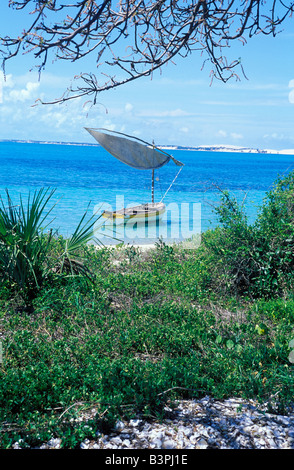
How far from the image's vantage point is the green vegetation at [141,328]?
11.6 ft

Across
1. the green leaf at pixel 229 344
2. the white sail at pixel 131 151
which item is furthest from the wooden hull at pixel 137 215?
the green leaf at pixel 229 344

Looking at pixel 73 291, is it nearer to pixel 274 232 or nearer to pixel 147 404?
pixel 147 404

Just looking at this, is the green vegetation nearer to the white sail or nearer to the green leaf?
the green leaf

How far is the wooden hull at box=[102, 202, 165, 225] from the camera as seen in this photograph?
65.6 ft

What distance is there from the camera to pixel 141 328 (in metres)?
5.09

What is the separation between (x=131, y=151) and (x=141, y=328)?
8093 millimetres

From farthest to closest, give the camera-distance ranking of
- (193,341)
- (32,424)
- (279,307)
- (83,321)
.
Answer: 1. (279,307)
2. (83,321)
3. (193,341)
4. (32,424)

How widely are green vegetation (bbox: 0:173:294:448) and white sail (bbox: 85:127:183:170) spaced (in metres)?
3.57

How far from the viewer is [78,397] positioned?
3633 mm

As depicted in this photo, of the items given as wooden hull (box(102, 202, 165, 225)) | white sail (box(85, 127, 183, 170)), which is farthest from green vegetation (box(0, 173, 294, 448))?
wooden hull (box(102, 202, 165, 225))

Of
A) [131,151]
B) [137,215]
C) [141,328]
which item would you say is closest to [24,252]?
[141,328]

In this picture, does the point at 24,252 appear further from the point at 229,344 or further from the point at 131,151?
the point at 131,151
